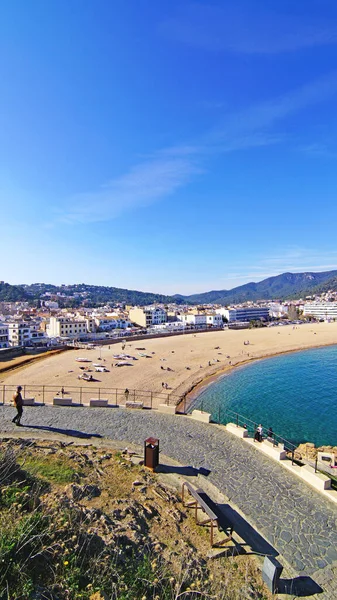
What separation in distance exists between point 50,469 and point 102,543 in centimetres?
369

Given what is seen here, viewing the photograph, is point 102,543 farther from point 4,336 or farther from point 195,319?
point 195,319

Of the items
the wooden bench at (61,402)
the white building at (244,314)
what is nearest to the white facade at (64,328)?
the white building at (244,314)

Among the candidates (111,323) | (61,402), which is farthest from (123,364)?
(111,323)

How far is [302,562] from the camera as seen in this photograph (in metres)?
6.05

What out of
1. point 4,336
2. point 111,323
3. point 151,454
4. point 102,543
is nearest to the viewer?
point 102,543

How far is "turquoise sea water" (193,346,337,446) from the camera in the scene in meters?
20.9

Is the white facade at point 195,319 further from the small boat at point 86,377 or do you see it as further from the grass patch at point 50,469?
the grass patch at point 50,469

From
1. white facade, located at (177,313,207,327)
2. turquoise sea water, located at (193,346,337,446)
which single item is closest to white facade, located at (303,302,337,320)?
white facade, located at (177,313,207,327)

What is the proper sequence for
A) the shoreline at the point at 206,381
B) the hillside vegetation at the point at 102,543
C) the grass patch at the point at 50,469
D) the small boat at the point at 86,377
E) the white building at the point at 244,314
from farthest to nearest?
the white building at the point at 244,314
the small boat at the point at 86,377
the shoreline at the point at 206,381
the grass patch at the point at 50,469
the hillside vegetation at the point at 102,543

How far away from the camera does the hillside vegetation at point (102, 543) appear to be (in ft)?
13.0

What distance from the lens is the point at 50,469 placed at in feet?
26.2

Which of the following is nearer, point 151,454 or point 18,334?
point 151,454

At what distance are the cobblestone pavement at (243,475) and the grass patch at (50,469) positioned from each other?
9.86ft

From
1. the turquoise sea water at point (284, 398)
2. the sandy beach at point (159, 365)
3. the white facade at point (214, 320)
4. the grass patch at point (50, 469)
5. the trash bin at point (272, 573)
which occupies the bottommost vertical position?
the turquoise sea water at point (284, 398)
